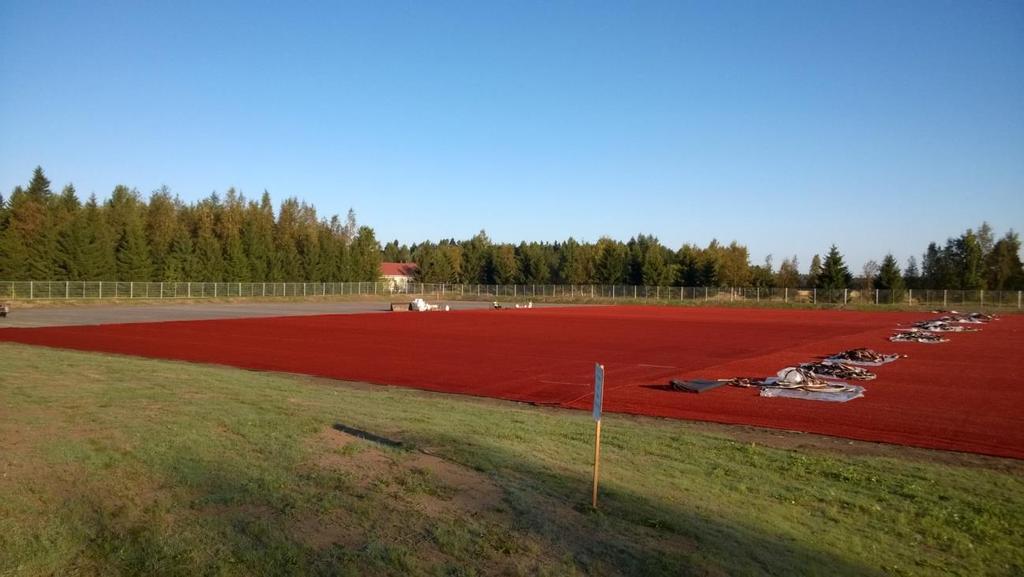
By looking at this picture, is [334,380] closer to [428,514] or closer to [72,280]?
[428,514]

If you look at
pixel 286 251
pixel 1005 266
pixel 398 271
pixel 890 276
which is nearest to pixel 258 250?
pixel 286 251

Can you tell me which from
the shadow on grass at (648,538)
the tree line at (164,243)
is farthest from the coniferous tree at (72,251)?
the shadow on grass at (648,538)

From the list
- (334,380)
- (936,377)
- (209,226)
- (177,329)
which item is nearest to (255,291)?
(209,226)

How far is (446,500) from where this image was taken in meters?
6.64

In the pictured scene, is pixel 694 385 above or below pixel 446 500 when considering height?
below

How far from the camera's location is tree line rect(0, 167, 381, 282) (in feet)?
238

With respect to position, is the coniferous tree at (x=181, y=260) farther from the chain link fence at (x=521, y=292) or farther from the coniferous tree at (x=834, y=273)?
the coniferous tree at (x=834, y=273)

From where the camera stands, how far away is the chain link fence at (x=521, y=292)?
6975 cm

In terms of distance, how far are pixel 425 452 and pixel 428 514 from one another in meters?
2.30

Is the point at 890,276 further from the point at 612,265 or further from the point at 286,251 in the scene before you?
the point at 286,251

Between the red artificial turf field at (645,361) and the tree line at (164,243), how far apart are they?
36.5 m

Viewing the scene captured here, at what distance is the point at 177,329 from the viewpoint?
3928 centimetres

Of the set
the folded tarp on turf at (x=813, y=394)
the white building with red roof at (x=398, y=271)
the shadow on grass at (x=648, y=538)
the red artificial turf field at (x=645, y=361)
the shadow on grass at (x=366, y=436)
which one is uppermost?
the white building with red roof at (x=398, y=271)

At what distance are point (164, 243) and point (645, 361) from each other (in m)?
75.5
